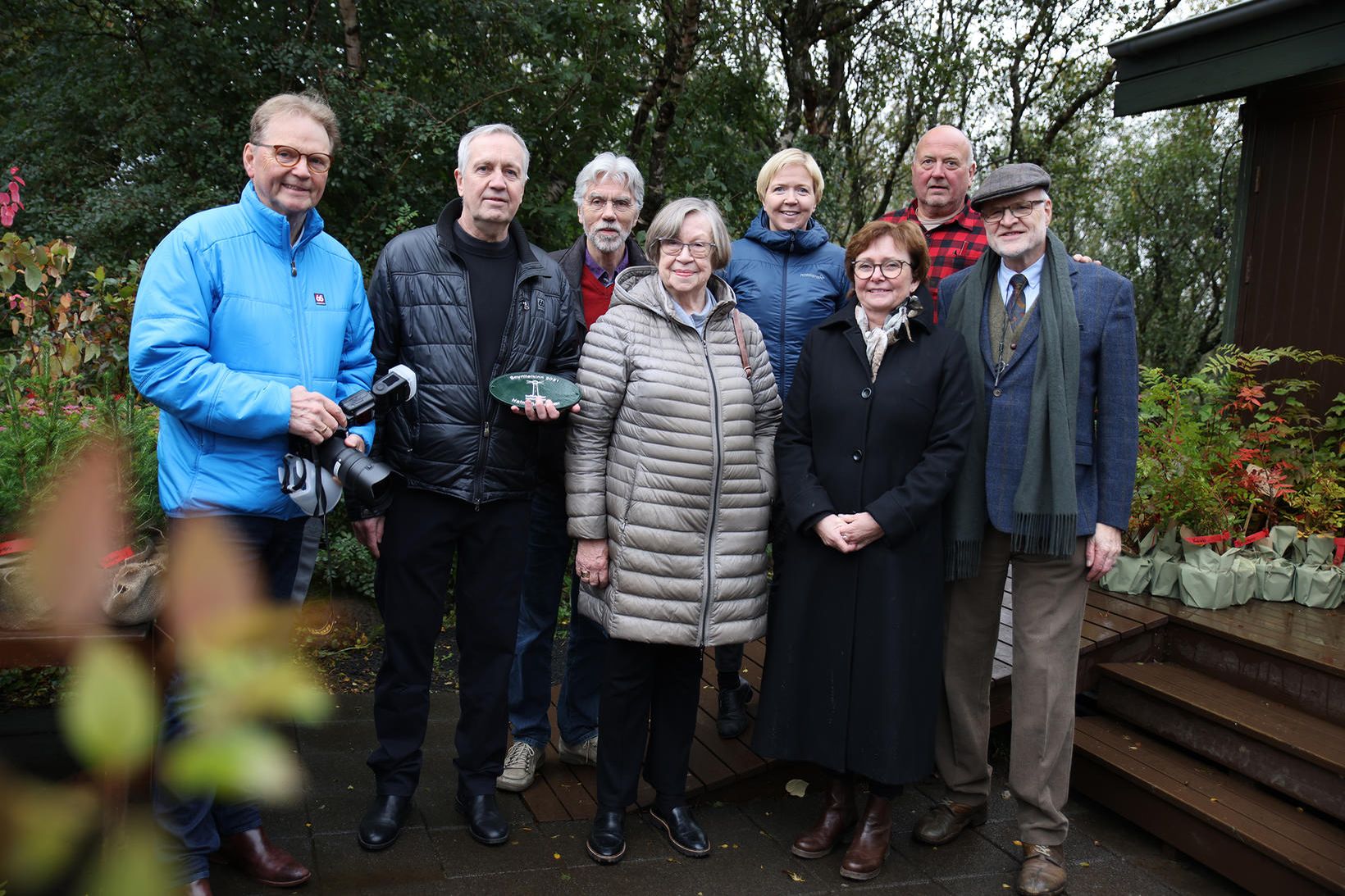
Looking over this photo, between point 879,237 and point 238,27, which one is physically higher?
point 238,27

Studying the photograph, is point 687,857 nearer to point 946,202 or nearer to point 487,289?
point 487,289

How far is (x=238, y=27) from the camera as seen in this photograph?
24.3 ft

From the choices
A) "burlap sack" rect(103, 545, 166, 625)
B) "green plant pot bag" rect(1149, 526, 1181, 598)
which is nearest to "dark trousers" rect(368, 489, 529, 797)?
"burlap sack" rect(103, 545, 166, 625)

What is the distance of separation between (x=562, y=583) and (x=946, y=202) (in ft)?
7.00

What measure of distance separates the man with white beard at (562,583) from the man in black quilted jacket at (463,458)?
1.17ft

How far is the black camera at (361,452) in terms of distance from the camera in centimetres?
261

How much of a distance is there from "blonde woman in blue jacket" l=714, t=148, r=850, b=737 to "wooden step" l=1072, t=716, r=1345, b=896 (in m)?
1.90

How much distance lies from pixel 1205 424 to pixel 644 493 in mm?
3795

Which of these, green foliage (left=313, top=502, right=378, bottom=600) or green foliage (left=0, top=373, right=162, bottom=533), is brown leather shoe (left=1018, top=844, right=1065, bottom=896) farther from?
green foliage (left=313, top=502, right=378, bottom=600)

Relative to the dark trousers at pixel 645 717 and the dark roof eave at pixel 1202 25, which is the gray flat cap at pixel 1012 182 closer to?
the dark trousers at pixel 645 717

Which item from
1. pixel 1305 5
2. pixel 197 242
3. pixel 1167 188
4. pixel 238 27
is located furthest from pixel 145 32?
pixel 1167 188

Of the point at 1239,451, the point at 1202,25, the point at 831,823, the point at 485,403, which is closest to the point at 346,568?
the point at 485,403

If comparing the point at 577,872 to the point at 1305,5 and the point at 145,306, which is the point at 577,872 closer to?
the point at 145,306

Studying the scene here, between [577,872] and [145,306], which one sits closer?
[145,306]
